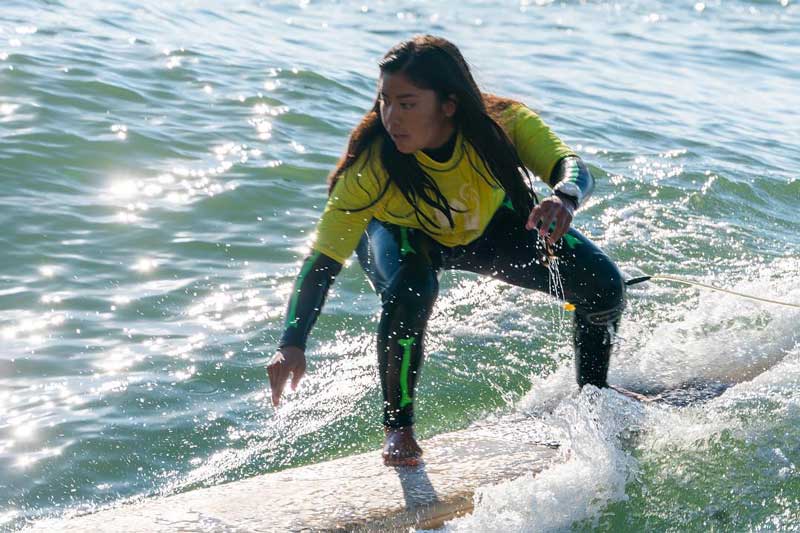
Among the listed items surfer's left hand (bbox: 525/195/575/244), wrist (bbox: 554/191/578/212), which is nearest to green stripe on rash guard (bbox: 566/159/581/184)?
wrist (bbox: 554/191/578/212)

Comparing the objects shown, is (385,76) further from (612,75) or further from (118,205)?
(612,75)

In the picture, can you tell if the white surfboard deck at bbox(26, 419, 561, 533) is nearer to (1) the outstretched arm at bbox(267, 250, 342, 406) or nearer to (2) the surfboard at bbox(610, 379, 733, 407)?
(1) the outstretched arm at bbox(267, 250, 342, 406)

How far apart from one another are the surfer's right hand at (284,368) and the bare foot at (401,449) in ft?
1.50

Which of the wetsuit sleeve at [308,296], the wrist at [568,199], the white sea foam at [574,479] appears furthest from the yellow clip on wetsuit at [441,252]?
the white sea foam at [574,479]

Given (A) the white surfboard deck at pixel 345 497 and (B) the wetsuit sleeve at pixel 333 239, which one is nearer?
(A) the white surfboard deck at pixel 345 497

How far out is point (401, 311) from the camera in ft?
12.8

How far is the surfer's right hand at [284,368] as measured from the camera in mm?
3668

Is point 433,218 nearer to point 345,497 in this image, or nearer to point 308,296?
point 308,296

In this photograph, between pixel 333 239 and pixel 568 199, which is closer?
pixel 568 199

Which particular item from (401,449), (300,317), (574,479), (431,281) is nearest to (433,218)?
(431,281)

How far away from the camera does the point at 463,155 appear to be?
4109mm

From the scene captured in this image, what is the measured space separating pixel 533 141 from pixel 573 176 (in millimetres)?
273

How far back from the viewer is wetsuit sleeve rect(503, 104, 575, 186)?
4.18 metres

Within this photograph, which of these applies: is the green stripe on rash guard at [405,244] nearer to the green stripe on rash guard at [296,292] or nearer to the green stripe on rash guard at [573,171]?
the green stripe on rash guard at [296,292]
